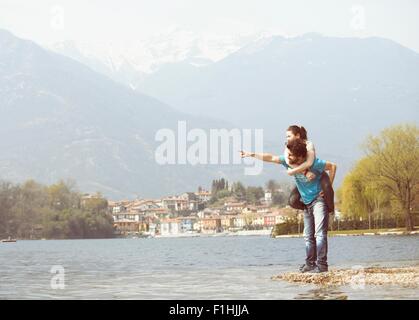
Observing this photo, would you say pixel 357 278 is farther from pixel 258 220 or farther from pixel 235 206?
pixel 235 206

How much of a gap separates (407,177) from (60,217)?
2412 inches

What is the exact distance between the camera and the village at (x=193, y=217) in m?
136

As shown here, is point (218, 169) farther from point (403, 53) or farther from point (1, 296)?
point (1, 296)

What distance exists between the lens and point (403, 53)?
178 meters

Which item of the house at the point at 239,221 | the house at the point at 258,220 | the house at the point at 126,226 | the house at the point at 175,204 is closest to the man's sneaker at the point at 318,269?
the house at the point at 126,226

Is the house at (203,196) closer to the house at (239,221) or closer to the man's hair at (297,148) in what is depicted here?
the house at (239,221)

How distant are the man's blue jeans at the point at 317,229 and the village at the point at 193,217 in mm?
114454

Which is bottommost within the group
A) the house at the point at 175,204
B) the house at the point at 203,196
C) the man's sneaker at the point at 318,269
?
the man's sneaker at the point at 318,269

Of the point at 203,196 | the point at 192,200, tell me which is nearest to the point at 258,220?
the point at 192,200

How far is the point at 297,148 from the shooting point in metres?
11.0
